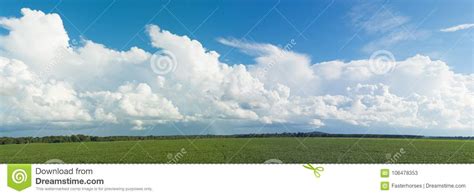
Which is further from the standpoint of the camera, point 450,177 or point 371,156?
point 371,156

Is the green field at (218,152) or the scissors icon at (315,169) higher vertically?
the green field at (218,152)

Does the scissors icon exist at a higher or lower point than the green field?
lower

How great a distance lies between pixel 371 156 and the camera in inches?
620

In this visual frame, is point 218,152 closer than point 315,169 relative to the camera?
No

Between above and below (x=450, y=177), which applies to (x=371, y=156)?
above

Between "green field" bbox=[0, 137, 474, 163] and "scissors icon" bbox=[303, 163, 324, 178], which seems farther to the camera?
"green field" bbox=[0, 137, 474, 163]

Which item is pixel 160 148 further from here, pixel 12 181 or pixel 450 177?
pixel 450 177

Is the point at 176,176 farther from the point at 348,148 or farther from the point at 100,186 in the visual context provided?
the point at 348,148

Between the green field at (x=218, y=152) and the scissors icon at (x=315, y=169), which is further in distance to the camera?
the green field at (x=218, y=152)

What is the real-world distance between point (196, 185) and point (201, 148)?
5732 mm

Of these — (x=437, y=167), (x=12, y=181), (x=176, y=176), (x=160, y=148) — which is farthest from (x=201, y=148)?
(x=437, y=167)

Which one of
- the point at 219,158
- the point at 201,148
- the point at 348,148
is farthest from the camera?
the point at 348,148

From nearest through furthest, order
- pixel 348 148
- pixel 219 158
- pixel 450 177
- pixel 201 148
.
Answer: pixel 450 177 → pixel 219 158 → pixel 201 148 → pixel 348 148

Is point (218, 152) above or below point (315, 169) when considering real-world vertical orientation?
above
